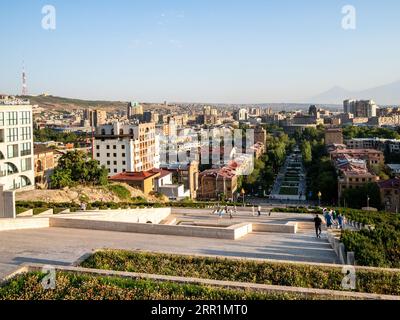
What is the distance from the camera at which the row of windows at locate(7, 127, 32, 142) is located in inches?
973

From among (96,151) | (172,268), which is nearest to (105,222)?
(172,268)

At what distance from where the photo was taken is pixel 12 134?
24.9 metres

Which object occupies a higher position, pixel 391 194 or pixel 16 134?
pixel 16 134

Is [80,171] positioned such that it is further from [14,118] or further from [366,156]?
[366,156]

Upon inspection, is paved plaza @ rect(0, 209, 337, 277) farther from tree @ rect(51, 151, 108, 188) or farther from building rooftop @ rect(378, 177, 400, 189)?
building rooftop @ rect(378, 177, 400, 189)

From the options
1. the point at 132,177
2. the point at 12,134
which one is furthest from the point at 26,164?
the point at 132,177

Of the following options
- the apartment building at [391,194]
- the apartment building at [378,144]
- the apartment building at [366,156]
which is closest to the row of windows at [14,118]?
the apartment building at [391,194]

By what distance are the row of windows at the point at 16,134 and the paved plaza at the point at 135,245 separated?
1298 cm

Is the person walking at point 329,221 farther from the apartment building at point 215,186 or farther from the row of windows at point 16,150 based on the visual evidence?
the apartment building at point 215,186

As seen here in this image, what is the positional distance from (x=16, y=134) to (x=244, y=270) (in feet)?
65.1

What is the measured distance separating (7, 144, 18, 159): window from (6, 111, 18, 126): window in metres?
1.09

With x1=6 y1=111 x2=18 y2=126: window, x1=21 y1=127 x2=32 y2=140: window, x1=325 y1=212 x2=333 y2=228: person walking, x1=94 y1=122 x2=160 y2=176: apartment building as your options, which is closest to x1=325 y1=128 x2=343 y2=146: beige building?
x1=94 y1=122 x2=160 y2=176: apartment building

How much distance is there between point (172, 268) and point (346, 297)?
2.91 meters

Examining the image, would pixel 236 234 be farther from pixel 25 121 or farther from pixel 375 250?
pixel 25 121
